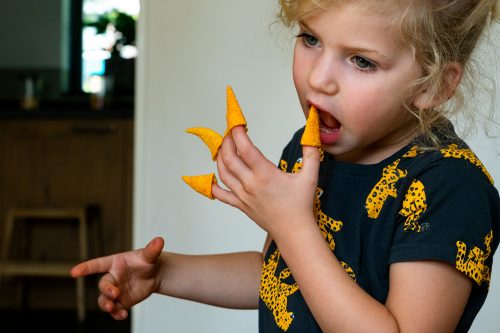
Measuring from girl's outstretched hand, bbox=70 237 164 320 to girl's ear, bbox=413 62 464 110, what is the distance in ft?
1.30

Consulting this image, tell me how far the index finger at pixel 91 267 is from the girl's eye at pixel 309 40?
41cm

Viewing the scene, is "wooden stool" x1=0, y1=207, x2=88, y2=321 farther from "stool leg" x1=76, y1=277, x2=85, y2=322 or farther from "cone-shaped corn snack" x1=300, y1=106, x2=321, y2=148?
"cone-shaped corn snack" x1=300, y1=106, x2=321, y2=148

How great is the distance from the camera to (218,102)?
2.29m

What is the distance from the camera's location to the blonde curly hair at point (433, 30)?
91cm

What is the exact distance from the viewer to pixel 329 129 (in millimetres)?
946

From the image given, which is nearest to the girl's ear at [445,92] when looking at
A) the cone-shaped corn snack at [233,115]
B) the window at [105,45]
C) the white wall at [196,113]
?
the cone-shaped corn snack at [233,115]

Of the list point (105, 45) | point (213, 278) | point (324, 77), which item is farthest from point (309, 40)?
point (105, 45)

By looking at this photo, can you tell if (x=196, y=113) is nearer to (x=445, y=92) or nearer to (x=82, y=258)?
(x=445, y=92)

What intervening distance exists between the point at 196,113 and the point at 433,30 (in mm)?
1434

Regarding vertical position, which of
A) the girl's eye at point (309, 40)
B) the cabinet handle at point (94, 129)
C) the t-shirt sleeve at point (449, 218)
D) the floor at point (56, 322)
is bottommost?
the floor at point (56, 322)

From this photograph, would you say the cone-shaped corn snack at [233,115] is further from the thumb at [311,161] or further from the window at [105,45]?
the window at [105,45]

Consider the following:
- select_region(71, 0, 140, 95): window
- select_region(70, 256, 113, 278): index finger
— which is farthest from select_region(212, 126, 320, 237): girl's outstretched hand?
select_region(71, 0, 140, 95): window

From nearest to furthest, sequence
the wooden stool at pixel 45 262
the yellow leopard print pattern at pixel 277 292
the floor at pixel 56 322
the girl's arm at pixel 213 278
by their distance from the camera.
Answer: the yellow leopard print pattern at pixel 277 292 < the girl's arm at pixel 213 278 < the floor at pixel 56 322 < the wooden stool at pixel 45 262

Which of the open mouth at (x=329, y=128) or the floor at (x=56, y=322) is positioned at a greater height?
the open mouth at (x=329, y=128)
